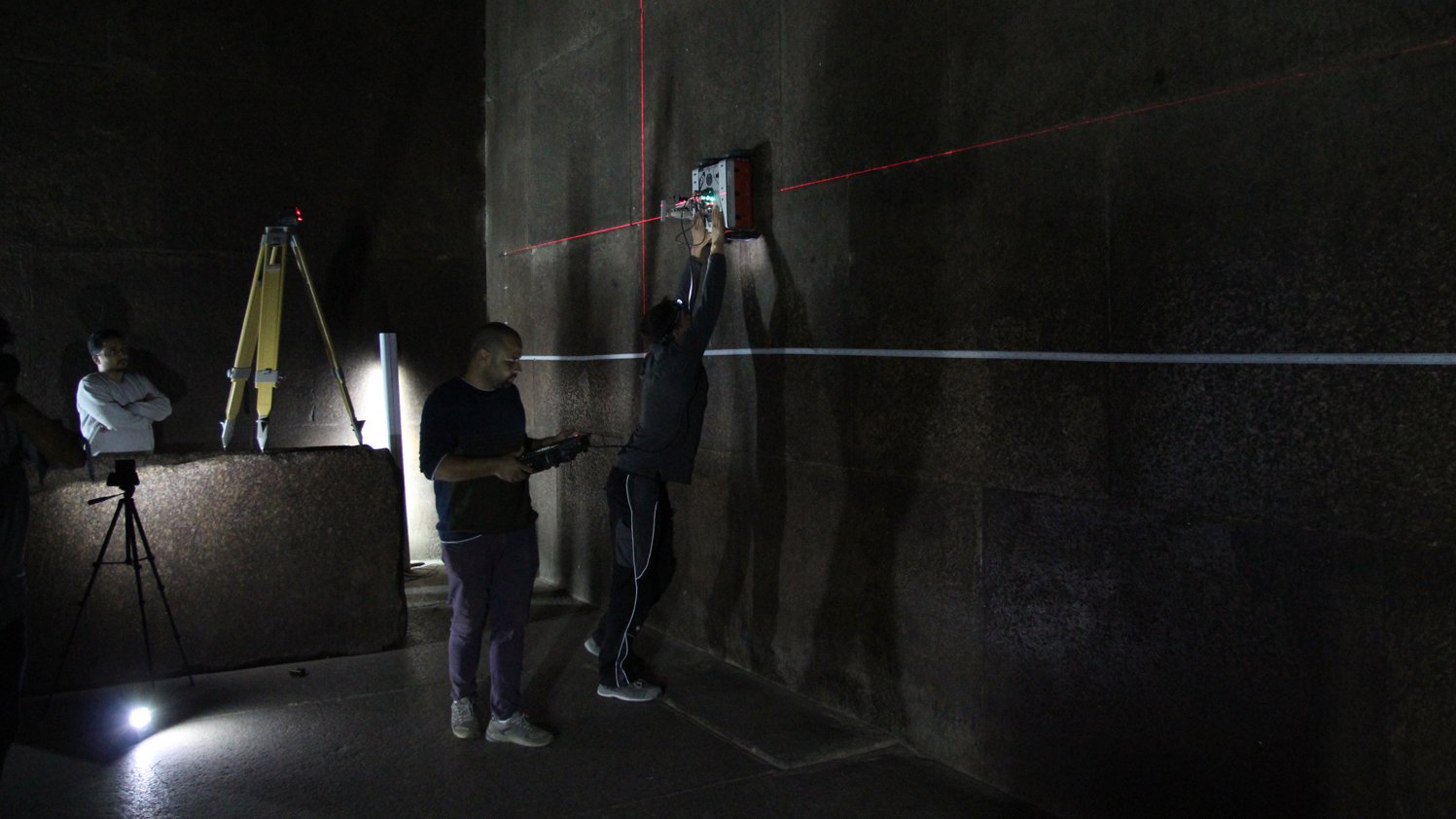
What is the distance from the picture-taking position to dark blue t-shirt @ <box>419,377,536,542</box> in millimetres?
4316

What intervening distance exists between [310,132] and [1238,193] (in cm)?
665

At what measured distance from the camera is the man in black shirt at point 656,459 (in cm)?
500

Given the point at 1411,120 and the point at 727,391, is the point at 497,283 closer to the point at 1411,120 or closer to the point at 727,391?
the point at 727,391

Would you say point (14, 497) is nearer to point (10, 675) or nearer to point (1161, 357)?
point (10, 675)

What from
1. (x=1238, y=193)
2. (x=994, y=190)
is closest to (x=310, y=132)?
(x=994, y=190)

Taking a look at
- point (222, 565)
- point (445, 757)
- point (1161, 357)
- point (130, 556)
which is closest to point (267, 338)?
point (222, 565)

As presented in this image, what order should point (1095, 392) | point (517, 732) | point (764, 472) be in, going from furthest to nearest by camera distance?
point (764, 472)
point (517, 732)
point (1095, 392)

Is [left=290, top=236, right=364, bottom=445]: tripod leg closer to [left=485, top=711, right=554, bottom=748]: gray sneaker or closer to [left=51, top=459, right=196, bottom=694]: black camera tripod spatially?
[left=51, top=459, right=196, bottom=694]: black camera tripod

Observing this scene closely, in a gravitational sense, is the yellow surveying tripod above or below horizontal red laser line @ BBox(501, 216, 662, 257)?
below

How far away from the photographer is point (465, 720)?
15.2 feet

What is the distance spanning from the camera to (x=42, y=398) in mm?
7082

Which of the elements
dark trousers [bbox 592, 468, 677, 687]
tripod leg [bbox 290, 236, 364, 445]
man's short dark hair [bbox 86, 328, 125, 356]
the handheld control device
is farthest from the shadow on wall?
man's short dark hair [bbox 86, 328, 125, 356]

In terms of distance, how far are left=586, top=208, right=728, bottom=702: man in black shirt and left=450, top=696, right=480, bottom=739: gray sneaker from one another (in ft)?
2.38

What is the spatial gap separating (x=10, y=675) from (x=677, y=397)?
106 inches
